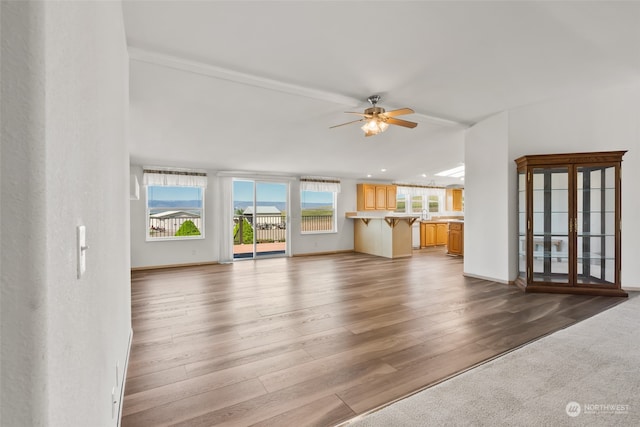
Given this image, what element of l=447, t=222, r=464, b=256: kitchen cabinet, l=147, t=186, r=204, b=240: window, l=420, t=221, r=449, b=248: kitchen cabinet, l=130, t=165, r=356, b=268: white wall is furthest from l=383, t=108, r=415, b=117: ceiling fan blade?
l=420, t=221, r=449, b=248: kitchen cabinet

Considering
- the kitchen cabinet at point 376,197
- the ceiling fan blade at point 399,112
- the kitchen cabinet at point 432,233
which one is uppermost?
the ceiling fan blade at point 399,112

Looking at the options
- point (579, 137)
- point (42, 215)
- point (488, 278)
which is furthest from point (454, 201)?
point (42, 215)

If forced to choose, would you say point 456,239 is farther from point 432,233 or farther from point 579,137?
point 579,137

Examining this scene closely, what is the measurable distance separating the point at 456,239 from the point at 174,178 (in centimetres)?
651

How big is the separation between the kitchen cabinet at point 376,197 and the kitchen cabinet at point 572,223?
4.49 meters

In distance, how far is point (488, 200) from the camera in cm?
472

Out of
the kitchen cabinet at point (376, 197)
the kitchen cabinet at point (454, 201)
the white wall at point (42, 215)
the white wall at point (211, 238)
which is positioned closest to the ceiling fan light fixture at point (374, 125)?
the white wall at point (42, 215)

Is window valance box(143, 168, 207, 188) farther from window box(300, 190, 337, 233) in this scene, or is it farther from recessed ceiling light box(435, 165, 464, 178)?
recessed ceiling light box(435, 165, 464, 178)

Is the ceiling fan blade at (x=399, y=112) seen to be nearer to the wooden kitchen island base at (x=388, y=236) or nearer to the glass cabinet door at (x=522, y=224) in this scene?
the glass cabinet door at (x=522, y=224)

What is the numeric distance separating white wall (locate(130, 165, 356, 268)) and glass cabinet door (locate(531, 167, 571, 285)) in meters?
4.76

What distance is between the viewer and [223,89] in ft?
11.3

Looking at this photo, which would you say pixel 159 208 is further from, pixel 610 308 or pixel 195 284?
pixel 610 308

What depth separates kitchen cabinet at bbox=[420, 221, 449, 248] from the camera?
9.18 m

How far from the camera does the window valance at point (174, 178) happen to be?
5938mm
